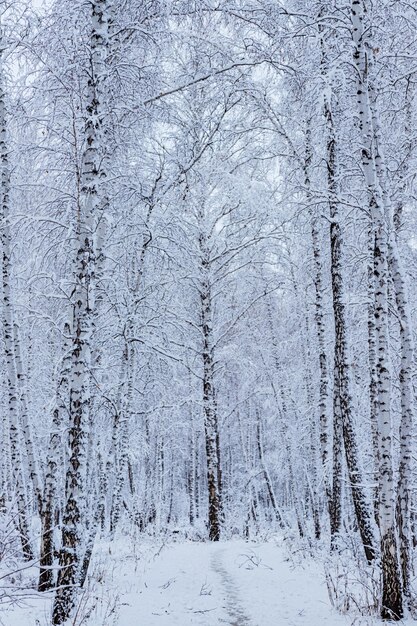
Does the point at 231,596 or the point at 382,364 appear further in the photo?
the point at 231,596

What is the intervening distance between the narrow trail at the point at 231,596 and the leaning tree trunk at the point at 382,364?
156 centimetres

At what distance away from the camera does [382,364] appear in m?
5.66

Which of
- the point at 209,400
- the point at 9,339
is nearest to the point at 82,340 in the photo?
the point at 9,339

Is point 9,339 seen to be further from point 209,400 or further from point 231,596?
point 209,400

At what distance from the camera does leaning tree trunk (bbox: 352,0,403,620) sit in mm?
5215

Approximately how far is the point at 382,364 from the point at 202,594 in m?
4.12

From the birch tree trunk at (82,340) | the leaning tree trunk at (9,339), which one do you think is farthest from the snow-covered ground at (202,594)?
the leaning tree trunk at (9,339)

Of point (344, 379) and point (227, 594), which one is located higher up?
point (344, 379)

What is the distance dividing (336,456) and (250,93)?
26.2 feet

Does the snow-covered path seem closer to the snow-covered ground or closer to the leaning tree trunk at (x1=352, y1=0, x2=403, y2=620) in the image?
the snow-covered ground

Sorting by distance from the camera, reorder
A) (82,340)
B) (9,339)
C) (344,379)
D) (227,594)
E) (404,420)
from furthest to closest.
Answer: (344,379) → (9,339) → (227,594) → (404,420) → (82,340)

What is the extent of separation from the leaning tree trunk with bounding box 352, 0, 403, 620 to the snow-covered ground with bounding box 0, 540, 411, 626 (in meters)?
0.48

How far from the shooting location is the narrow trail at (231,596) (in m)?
5.60

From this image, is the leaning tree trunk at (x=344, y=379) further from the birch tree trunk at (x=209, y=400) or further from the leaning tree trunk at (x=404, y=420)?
the birch tree trunk at (x=209, y=400)
